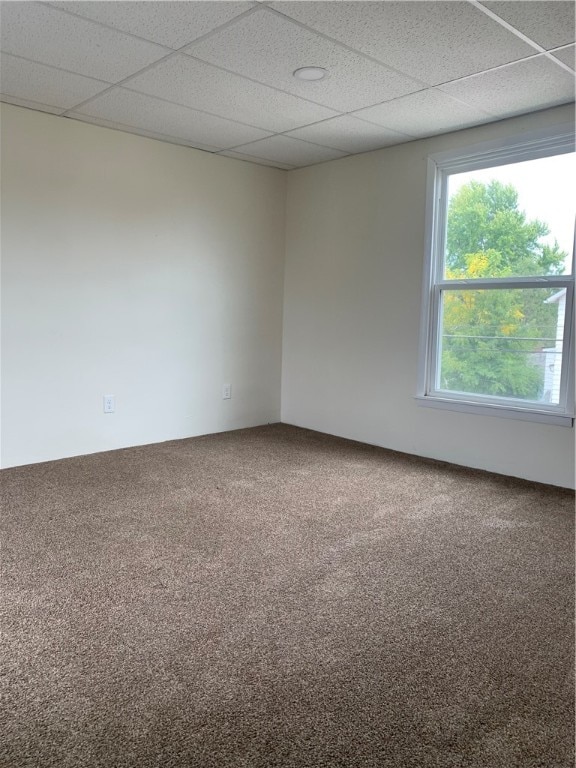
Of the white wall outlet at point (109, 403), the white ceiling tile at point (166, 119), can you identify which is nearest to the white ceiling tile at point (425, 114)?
the white ceiling tile at point (166, 119)

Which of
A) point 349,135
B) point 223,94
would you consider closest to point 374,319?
point 349,135

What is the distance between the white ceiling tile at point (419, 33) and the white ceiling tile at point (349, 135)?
0.89 meters

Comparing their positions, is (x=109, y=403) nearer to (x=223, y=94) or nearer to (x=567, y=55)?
(x=223, y=94)

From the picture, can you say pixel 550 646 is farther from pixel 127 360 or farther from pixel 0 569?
pixel 127 360

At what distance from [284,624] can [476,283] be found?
2741 millimetres

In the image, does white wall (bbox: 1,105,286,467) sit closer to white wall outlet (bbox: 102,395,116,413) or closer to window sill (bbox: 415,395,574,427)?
white wall outlet (bbox: 102,395,116,413)

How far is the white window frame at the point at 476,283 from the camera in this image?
11.3ft

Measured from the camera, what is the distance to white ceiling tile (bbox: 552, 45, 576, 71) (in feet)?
8.49

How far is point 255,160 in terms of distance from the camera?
475 centimetres

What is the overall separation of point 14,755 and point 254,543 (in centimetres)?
139

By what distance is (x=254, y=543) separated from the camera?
8.80 feet

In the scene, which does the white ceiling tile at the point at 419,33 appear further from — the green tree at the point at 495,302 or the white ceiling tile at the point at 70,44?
the green tree at the point at 495,302

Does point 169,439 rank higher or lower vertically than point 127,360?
lower

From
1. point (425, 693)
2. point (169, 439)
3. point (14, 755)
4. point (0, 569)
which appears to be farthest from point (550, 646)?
point (169, 439)
